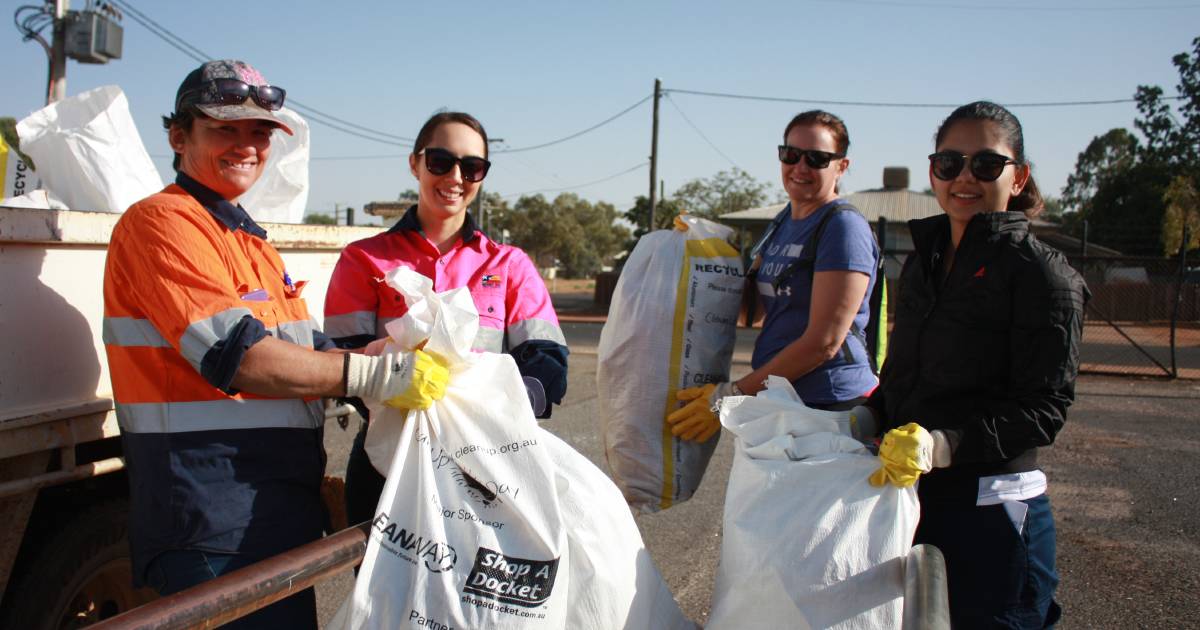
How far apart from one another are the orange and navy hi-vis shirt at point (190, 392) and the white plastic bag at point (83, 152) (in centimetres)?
147

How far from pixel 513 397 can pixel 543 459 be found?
0.16 meters

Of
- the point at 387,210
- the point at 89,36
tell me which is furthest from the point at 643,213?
the point at 387,210

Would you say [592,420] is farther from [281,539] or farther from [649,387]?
[281,539]

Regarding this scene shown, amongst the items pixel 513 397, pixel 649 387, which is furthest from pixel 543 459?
pixel 649 387

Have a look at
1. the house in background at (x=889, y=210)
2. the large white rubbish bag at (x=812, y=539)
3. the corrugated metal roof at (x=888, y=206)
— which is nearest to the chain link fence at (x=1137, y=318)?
the large white rubbish bag at (x=812, y=539)

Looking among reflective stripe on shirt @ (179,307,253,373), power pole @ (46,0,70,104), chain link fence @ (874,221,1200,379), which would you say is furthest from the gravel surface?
power pole @ (46,0,70,104)

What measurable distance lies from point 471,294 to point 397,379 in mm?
527

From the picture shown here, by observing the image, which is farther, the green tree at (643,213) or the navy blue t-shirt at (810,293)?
the green tree at (643,213)

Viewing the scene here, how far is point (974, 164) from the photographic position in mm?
2062

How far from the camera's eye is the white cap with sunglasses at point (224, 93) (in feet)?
6.45

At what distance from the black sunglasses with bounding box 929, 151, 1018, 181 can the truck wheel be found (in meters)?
2.57

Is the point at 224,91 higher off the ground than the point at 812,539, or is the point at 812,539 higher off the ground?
the point at 224,91

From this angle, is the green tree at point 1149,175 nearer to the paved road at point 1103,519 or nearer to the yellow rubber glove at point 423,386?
the paved road at point 1103,519

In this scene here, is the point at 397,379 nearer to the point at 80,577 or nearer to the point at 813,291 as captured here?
the point at 813,291
